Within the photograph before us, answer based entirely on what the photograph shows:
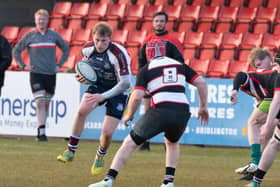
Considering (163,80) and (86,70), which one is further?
(86,70)

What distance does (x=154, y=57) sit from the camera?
891 centimetres

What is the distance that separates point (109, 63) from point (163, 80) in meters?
2.22

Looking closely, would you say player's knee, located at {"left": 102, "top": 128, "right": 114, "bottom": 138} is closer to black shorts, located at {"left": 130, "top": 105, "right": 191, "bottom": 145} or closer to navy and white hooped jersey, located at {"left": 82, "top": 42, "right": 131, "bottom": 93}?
navy and white hooped jersey, located at {"left": 82, "top": 42, "right": 131, "bottom": 93}

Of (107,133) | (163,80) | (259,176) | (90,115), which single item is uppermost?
(163,80)

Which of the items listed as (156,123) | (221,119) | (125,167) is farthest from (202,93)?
(221,119)

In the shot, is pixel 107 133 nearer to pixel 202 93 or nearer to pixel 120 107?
pixel 120 107

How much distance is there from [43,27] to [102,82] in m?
5.41

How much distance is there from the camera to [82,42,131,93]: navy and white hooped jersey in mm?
10656

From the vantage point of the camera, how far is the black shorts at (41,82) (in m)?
15.9

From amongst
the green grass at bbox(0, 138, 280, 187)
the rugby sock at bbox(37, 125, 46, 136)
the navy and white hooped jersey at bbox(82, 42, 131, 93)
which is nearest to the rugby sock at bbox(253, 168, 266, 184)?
the green grass at bbox(0, 138, 280, 187)

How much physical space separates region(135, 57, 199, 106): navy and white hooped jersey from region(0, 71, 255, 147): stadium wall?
23.4ft

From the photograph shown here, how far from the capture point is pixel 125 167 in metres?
11.8

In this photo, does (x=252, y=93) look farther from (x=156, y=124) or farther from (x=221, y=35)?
(x=221, y=35)

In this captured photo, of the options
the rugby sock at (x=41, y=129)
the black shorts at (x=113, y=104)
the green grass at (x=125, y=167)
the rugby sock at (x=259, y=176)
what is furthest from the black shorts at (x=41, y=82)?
the rugby sock at (x=259, y=176)
